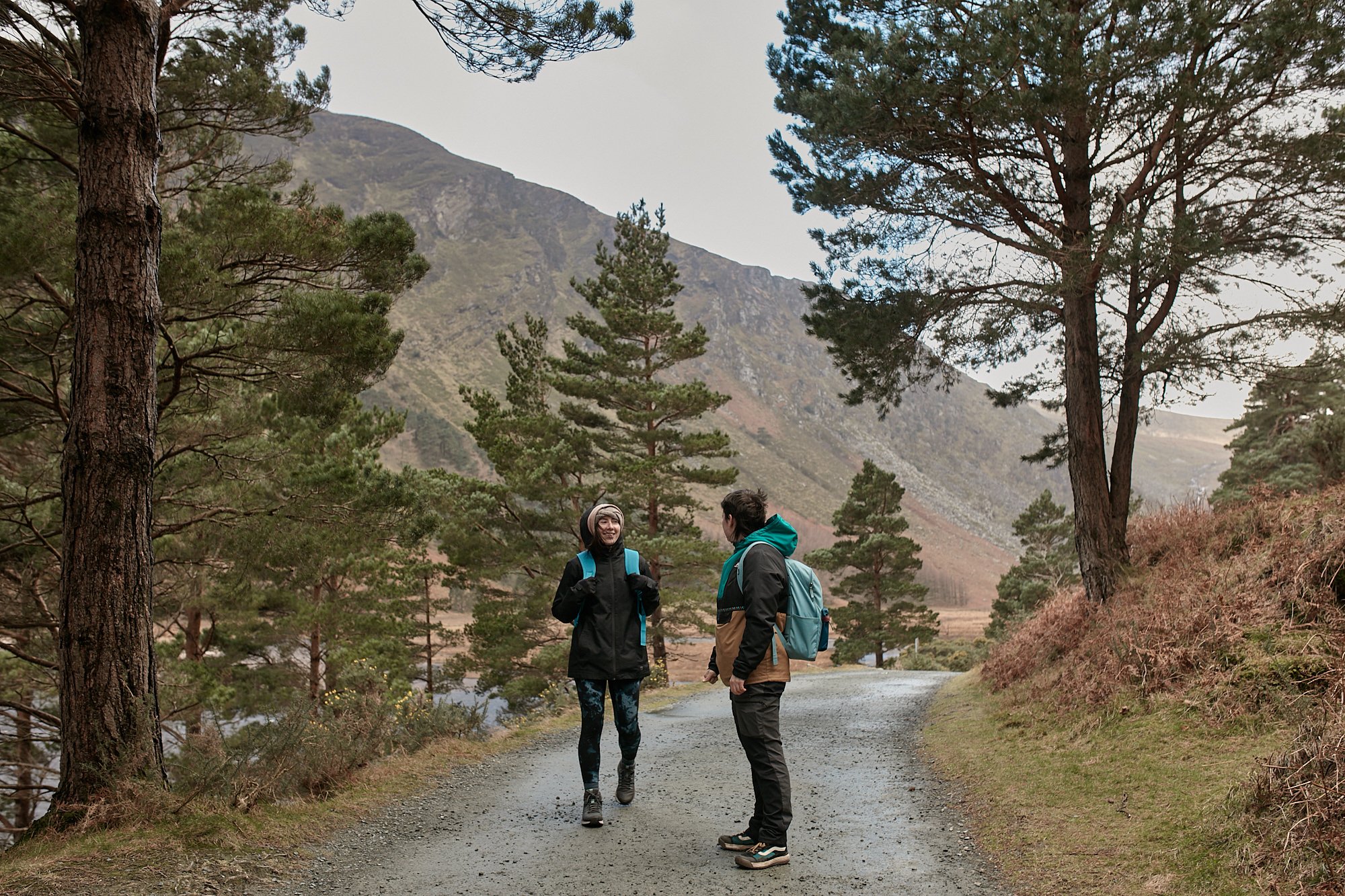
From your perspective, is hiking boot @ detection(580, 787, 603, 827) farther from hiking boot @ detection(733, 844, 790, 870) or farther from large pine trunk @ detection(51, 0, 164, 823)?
large pine trunk @ detection(51, 0, 164, 823)

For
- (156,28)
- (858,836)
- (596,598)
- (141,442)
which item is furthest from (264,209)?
(858,836)

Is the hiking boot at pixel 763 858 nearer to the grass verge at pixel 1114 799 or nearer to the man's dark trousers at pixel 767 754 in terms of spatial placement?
the man's dark trousers at pixel 767 754

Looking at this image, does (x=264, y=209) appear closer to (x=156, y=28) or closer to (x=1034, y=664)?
(x=156, y=28)

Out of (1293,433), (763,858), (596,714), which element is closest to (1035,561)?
(1293,433)

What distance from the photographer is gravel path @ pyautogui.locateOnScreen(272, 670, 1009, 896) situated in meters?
4.30

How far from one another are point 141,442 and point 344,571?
44.8ft

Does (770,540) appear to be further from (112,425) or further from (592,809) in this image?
(112,425)

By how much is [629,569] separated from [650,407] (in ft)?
59.7

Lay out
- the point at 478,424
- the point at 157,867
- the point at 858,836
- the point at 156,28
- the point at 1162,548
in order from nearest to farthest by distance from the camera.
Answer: the point at 157,867 → the point at 858,836 → the point at 156,28 → the point at 1162,548 → the point at 478,424

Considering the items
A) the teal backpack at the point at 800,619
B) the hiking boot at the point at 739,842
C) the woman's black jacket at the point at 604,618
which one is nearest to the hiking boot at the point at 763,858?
the hiking boot at the point at 739,842

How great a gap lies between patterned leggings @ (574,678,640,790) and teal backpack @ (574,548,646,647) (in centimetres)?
33

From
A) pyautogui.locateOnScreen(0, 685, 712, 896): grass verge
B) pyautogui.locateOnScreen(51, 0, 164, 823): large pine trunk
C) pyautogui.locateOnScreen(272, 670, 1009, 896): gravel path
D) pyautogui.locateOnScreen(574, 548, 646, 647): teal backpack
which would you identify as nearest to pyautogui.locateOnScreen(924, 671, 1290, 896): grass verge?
pyautogui.locateOnScreen(272, 670, 1009, 896): gravel path

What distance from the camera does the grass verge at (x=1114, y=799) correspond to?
4004 millimetres

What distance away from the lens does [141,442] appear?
5.30 metres
